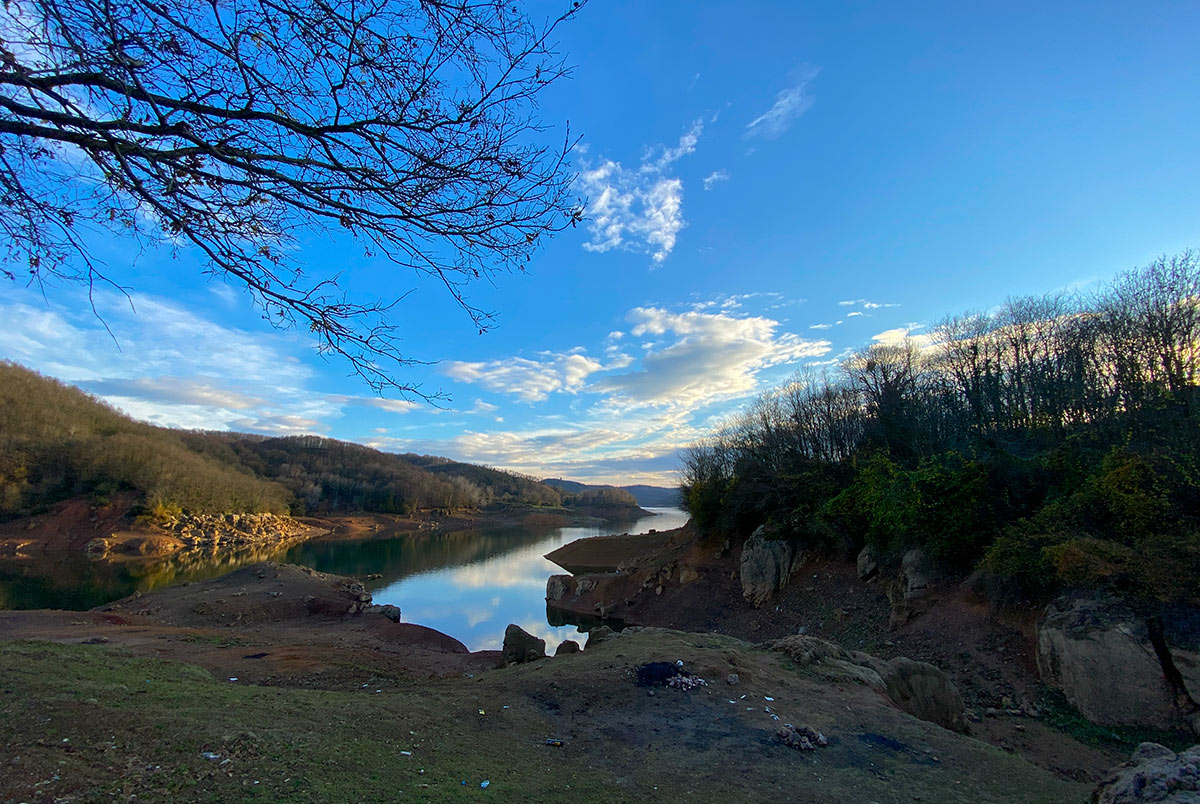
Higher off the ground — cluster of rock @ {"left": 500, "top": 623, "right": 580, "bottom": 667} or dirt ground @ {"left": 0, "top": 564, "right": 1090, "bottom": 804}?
dirt ground @ {"left": 0, "top": 564, "right": 1090, "bottom": 804}

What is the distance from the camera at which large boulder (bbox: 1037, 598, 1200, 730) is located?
24.7ft

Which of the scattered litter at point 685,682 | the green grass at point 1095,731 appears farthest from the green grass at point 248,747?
the green grass at point 1095,731

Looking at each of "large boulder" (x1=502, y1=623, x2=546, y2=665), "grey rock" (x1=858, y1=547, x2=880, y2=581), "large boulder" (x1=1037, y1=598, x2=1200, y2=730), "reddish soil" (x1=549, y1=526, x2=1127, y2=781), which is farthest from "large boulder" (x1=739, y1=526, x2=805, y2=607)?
"large boulder" (x1=502, y1=623, x2=546, y2=665)

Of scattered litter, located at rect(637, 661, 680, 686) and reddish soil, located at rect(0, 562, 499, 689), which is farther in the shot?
reddish soil, located at rect(0, 562, 499, 689)

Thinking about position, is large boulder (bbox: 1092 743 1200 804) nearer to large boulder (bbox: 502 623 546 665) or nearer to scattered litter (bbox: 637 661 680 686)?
scattered litter (bbox: 637 661 680 686)

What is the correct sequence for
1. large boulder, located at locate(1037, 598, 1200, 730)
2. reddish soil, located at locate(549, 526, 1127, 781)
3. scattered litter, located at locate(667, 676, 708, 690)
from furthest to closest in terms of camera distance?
reddish soil, located at locate(549, 526, 1127, 781) → large boulder, located at locate(1037, 598, 1200, 730) → scattered litter, located at locate(667, 676, 708, 690)

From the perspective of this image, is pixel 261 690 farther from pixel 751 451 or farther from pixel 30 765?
pixel 751 451

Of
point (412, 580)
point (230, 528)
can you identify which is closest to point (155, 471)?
point (230, 528)

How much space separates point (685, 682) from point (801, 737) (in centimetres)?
183

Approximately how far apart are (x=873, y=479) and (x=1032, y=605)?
5535 mm

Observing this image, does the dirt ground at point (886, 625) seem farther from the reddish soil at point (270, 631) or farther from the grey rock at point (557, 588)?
the reddish soil at point (270, 631)

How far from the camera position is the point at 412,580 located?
3300cm

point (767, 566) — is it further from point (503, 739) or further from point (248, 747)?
point (248, 747)

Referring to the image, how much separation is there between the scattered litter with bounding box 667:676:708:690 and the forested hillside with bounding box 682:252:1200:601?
7054mm
